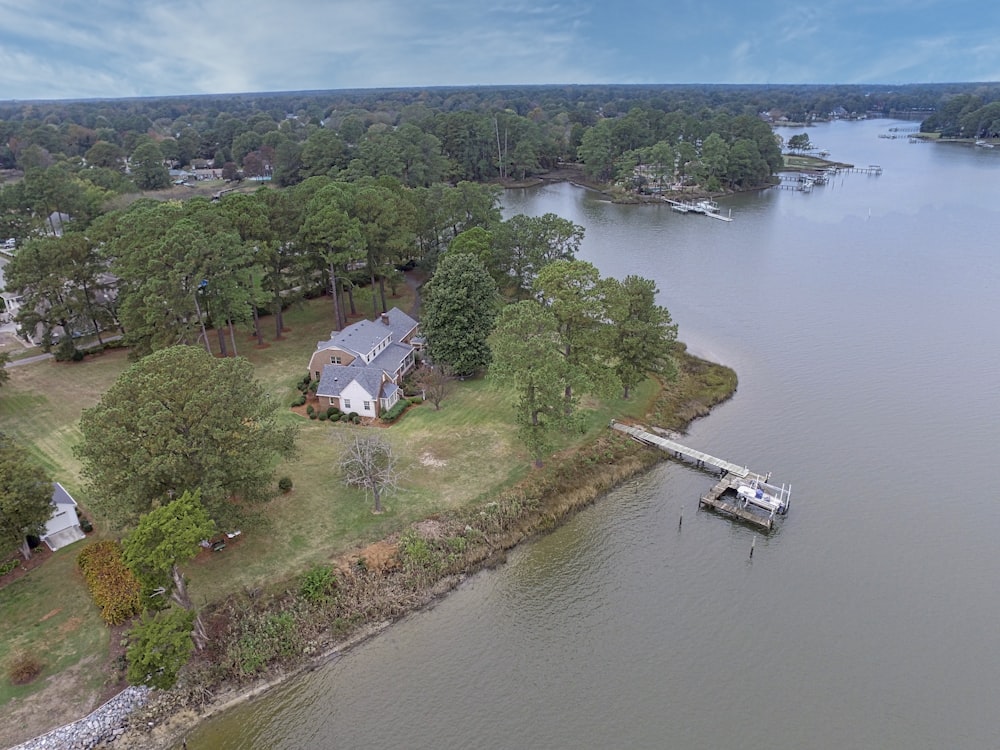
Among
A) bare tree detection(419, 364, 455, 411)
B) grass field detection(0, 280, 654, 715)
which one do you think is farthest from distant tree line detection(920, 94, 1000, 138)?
bare tree detection(419, 364, 455, 411)

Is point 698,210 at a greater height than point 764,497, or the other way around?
point 698,210

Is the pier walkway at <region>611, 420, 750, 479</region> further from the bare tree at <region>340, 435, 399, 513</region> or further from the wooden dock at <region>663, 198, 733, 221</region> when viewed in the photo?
the wooden dock at <region>663, 198, 733, 221</region>

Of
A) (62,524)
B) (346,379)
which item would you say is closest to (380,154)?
(346,379)

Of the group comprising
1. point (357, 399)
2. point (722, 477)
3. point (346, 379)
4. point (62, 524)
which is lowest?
point (722, 477)

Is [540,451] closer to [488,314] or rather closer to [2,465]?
[488,314]

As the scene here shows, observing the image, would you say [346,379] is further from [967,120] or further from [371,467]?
[967,120]

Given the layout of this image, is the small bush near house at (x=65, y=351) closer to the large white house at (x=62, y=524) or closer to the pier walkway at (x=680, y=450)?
the large white house at (x=62, y=524)

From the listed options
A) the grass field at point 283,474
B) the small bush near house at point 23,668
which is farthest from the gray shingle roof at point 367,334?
the small bush near house at point 23,668
